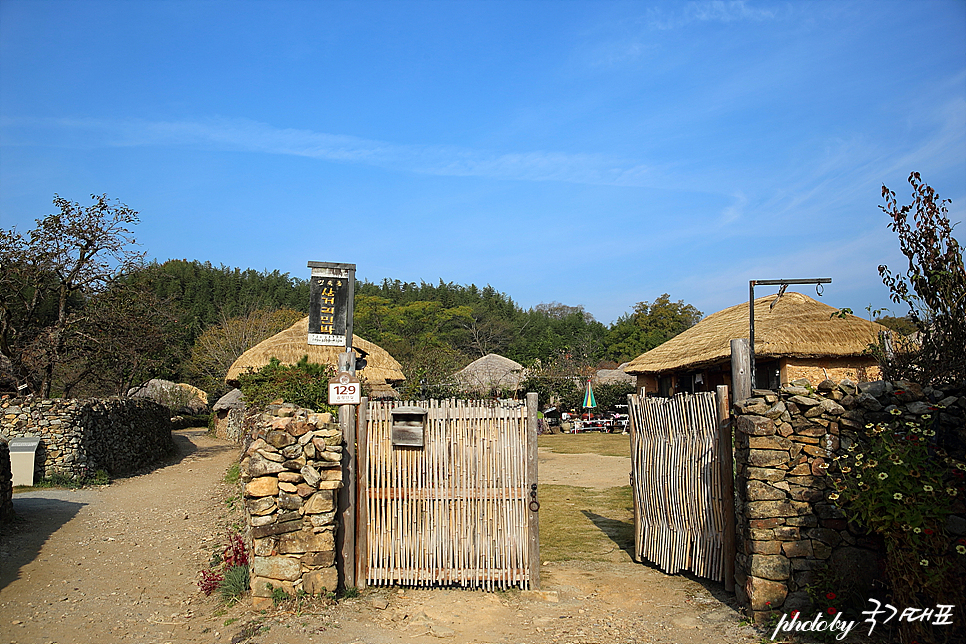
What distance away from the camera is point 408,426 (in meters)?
6.58

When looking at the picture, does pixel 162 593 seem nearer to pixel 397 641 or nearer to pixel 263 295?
pixel 397 641

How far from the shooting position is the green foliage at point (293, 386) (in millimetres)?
10398

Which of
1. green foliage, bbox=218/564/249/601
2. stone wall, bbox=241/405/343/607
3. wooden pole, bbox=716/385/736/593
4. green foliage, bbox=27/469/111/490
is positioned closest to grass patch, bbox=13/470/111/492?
green foliage, bbox=27/469/111/490

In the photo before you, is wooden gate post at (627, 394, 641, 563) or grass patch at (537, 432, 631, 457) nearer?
wooden gate post at (627, 394, 641, 563)

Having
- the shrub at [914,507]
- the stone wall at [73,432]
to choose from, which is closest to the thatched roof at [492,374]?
the stone wall at [73,432]

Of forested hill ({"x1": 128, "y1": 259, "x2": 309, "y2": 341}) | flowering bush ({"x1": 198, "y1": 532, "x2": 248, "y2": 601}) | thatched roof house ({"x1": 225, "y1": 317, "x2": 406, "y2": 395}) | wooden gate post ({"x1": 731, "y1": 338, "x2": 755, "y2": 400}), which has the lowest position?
flowering bush ({"x1": 198, "y1": 532, "x2": 248, "y2": 601})

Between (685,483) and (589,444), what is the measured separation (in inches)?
664

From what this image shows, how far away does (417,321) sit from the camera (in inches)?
2648

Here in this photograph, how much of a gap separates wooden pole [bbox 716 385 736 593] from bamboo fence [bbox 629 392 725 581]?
6cm

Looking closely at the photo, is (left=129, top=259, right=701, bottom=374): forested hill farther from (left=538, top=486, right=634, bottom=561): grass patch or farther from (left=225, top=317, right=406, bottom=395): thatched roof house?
(left=538, top=486, right=634, bottom=561): grass patch

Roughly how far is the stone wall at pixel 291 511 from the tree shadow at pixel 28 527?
3.11m

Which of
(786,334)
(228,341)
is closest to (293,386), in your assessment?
(786,334)

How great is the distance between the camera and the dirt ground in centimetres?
558

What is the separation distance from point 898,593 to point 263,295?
212ft
